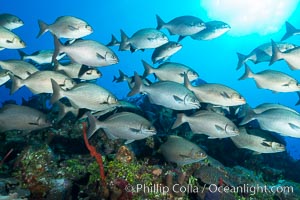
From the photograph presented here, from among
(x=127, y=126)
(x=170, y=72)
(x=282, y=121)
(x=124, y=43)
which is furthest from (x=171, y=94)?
(x=124, y=43)

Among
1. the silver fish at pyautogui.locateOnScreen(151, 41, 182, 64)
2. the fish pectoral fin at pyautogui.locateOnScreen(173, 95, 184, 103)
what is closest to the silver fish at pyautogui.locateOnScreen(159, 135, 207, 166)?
the fish pectoral fin at pyautogui.locateOnScreen(173, 95, 184, 103)

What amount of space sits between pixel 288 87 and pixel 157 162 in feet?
10.9

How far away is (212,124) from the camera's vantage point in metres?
5.71

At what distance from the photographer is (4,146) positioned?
269 inches

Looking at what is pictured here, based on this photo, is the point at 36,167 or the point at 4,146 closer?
the point at 36,167

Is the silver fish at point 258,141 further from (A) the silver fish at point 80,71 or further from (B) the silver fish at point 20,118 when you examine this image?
(B) the silver fish at point 20,118

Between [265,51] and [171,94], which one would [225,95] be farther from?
[265,51]

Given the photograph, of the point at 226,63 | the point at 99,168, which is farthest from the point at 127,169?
the point at 226,63

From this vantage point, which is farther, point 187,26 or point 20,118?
point 187,26

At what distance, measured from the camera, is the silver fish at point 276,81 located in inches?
253

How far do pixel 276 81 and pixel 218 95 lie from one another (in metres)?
1.54

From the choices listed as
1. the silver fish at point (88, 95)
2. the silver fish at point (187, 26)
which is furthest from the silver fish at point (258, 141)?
the silver fish at point (187, 26)

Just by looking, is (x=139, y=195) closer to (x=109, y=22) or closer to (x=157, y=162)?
(x=157, y=162)

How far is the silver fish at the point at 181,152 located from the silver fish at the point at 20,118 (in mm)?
2421
